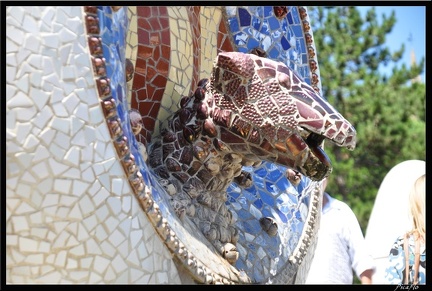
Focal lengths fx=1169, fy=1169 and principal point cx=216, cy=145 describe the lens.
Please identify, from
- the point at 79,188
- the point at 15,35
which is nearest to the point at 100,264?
the point at 79,188

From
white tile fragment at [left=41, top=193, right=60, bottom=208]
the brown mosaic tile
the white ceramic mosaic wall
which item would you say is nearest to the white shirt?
the brown mosaic tile

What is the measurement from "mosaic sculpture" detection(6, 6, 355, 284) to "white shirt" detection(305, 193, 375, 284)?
0.09m

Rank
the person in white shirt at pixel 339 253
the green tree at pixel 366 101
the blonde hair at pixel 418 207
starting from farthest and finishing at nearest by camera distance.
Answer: the green tree at pixel 366 101
the person in white shirt at pixel 339 253
the blonde hair at pixel 418 207

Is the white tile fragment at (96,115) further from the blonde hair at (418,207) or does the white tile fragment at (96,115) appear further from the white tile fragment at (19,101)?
the blonde hair at (418,207)

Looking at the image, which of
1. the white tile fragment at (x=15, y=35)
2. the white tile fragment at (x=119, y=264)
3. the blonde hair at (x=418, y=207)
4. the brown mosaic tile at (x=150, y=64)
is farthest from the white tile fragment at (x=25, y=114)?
the blonde hair at (x=418, y=207)

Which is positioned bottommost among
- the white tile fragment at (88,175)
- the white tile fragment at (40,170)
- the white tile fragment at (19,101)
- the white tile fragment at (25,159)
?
the white tile fragment at (88,175)

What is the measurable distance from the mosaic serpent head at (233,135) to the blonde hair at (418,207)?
33cm

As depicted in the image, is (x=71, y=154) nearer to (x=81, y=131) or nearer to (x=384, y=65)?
(x=81, y=131)

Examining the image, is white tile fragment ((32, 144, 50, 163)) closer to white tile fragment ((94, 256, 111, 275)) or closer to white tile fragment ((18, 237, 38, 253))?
white tile fragment ((18, 237, 38, 253))

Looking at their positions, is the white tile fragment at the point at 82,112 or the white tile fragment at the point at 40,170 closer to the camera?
the white tile fragment at the point at 40,170

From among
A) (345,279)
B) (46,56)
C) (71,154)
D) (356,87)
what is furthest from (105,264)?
(356,87)

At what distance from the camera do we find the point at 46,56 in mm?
4059

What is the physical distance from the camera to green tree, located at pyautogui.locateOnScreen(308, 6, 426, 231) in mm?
13000

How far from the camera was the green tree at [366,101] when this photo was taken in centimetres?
1300
